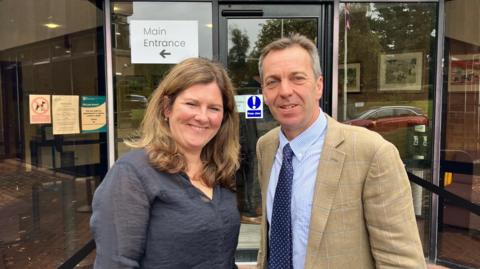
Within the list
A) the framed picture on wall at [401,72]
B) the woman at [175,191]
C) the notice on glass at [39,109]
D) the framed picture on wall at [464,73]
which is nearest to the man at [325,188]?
the woman at [175,191]

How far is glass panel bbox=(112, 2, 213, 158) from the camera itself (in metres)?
4.09

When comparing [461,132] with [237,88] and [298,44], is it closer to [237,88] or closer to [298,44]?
[237,88]

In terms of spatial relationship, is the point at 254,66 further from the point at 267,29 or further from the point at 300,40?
the point at 300,40

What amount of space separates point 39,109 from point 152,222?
9.83 ft

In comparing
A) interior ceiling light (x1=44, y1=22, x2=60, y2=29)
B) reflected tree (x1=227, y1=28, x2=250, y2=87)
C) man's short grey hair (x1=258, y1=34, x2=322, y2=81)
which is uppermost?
interior ceiling light (x1=44, y1=22, x2=60, y2=29)

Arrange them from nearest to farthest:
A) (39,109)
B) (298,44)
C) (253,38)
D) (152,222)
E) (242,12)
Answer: (152,222) < (298,44) < (39,109) < (242,12) < (253,38)

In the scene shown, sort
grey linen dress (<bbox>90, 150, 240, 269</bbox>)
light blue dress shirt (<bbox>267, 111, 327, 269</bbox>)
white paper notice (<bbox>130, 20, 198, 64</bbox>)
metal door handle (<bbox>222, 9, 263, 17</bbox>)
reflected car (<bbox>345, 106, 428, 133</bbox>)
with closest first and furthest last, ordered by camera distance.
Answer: grey linen dress (<bbox>90, 150, 240, 269</bbox>) → light blue dress shirt (<bbox>267, 111, 327, 269</bbox>) → metal door handle (<bbox>222, 9, 263, 17</bbox>) → white paper notice (<bbox>130, 20, 198, 64</bbox>) → reflected car (<bbox>345, 106, 428, 133</bbox>)

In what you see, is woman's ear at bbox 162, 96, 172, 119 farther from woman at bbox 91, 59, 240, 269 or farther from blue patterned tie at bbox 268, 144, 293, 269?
blue patterned tie at bbox 268, 144, 293, 269

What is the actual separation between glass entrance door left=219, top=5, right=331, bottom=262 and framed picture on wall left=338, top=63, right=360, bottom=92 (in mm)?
169

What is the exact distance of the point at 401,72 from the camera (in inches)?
172

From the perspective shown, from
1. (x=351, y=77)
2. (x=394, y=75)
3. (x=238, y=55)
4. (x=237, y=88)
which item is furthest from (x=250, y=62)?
(x=394, y=75)

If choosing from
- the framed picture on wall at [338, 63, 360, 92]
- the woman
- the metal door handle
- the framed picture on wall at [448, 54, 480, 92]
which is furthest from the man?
the framed picture on wall at [448, 54, 480, 92]

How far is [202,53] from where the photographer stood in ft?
13.6

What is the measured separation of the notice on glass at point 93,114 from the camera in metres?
4.14
